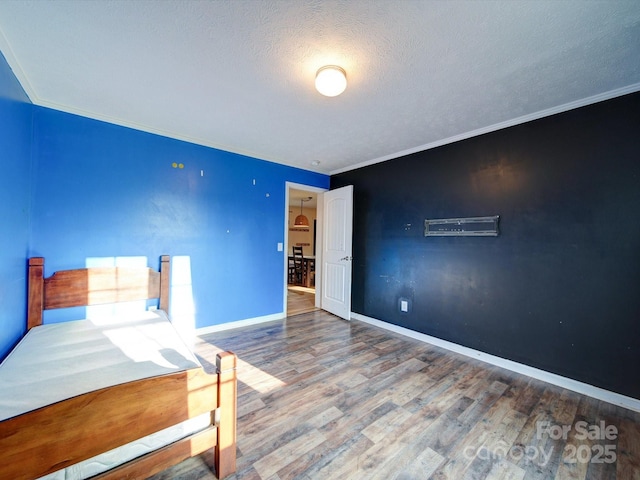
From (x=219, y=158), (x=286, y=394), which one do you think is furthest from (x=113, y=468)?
(x=219, y=158)

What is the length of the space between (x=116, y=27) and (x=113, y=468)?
2.33 metres

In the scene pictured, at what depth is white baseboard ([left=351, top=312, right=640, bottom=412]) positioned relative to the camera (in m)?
2.04

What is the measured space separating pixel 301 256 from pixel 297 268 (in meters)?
0.53

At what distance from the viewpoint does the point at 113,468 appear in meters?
1.10

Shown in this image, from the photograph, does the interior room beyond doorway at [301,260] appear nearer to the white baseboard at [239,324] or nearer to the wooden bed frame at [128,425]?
the white baseboard at [239,324]

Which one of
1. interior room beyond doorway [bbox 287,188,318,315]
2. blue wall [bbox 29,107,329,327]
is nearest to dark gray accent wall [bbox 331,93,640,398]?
blue wall [bbox 29,107,329,327]

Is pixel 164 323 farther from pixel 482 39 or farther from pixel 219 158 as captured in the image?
pixel 482 39

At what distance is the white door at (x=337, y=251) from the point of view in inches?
→ 161

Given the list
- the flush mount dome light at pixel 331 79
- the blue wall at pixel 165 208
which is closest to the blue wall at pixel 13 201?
the blue wall at pixel 165 208

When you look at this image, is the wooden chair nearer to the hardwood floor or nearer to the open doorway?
the open doorway

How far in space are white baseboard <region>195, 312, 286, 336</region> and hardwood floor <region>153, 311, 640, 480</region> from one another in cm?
58

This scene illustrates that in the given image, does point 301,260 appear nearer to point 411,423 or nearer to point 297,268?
point 297,268

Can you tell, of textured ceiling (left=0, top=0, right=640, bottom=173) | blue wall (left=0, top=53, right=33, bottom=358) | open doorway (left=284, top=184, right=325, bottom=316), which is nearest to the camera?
textured ceiling (left=0, top=0, right=640, bottom=173)

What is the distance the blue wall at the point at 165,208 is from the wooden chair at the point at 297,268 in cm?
322
